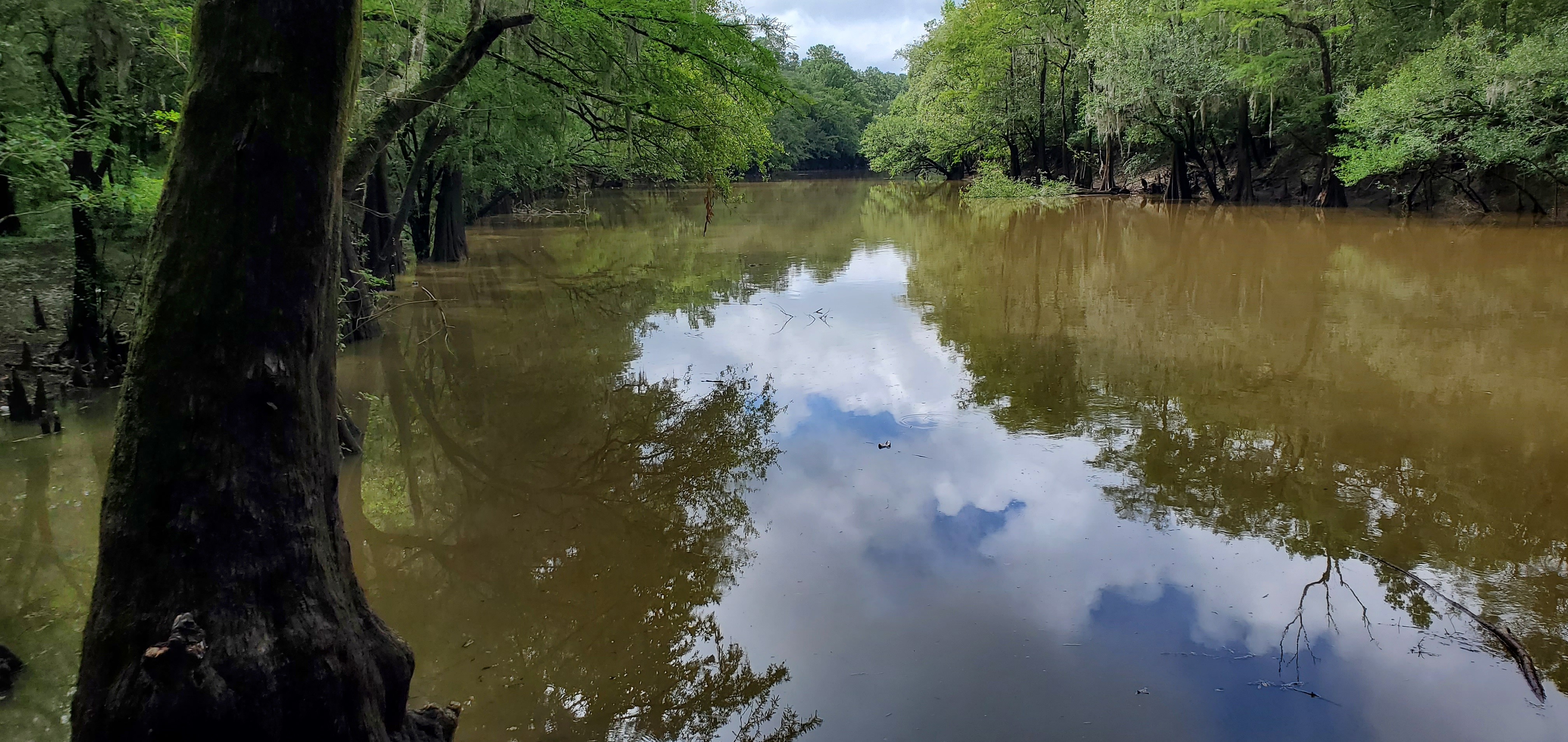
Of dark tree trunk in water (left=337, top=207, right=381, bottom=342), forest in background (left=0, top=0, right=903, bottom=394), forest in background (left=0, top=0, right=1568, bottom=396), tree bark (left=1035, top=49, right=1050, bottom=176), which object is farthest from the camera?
tree bark (left=1035, top=49, right=1050, bottom=176)

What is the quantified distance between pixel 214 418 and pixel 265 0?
117 cm

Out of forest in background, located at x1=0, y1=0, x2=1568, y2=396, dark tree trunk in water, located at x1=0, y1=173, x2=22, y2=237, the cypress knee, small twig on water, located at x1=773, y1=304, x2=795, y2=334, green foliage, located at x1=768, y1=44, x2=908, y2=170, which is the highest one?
green foliage, located at x1=768, y1=44, x2=908, y2=170

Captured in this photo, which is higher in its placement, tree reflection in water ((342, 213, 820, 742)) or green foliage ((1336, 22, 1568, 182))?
green foliage ((1336, 22, 1568, 182))

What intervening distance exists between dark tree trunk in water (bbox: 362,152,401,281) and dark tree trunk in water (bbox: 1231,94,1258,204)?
26.5 m

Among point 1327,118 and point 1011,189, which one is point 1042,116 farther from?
point 1327,118

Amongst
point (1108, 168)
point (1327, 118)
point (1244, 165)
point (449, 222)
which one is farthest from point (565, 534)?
point (1108, 168)

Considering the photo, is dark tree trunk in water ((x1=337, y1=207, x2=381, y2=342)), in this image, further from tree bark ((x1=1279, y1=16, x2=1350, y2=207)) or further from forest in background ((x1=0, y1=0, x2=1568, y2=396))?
tree bark ((x1=1279, y1=16, x2=1350, y2=207))

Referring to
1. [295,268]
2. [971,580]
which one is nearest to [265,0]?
[295,268]

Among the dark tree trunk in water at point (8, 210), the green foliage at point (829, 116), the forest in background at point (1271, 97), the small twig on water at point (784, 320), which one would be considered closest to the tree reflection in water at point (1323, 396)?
the small twig on water at point (784, 320)

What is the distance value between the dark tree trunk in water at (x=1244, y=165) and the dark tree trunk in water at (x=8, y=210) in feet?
101

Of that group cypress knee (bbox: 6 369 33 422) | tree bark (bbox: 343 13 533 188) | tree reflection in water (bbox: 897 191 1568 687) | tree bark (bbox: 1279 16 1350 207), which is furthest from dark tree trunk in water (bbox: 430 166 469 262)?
tree bark (bbox: 1279 16 1350 207)

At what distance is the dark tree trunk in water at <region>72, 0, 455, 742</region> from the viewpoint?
7.52 feet

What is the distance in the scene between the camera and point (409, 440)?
7398mm

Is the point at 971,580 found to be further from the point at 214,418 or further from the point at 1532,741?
the point at 214,418
